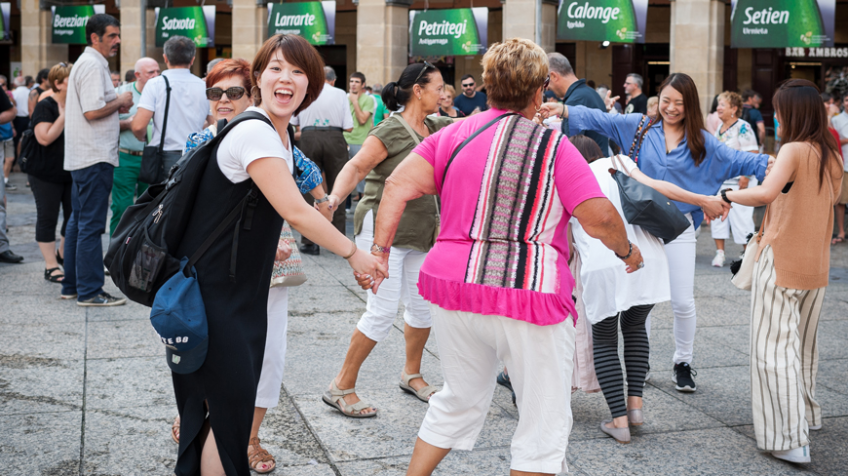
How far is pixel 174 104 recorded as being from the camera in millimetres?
7820

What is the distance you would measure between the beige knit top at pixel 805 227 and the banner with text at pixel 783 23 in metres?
11.9

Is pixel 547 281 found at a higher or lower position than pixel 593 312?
higher

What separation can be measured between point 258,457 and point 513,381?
1.37 metres

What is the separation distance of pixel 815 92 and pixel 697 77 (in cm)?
1400

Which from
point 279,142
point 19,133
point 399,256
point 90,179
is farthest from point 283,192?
point 19,133

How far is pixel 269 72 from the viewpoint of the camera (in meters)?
3.32

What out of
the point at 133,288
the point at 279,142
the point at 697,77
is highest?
the point at 697,77

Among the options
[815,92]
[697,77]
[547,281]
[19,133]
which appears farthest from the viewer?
[19,133]

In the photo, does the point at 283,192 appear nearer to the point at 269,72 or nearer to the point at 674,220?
the point at 269,72

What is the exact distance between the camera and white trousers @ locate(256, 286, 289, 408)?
3.79m

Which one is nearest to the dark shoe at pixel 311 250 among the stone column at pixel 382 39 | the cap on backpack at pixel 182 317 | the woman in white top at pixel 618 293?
the woman in white top at pixel 618 293

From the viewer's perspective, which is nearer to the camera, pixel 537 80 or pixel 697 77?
pixel 537 80

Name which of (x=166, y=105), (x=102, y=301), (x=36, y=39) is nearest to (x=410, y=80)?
(x=166, y=105)

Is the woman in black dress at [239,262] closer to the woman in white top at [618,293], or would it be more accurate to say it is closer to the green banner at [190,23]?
the woman in white top at [618,293]
